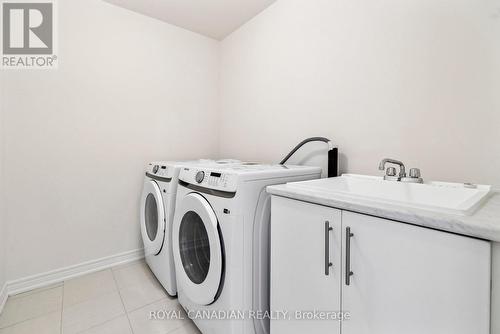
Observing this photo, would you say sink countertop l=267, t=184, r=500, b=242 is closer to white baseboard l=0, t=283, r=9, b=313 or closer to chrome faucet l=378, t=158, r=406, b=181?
chrome faucet l=378, t=158, r=406, b=181

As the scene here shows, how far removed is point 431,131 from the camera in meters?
1.15

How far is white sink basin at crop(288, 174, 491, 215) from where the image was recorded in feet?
2.23

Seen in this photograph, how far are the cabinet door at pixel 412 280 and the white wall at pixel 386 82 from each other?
674 mm

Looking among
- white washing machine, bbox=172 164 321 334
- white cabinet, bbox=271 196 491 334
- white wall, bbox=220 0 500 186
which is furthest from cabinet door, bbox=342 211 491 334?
white wall, bbox=220 0 500 186

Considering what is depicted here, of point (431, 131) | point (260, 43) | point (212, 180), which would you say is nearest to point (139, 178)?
point (212, 180)

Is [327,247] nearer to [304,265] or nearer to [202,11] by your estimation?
[304,265]

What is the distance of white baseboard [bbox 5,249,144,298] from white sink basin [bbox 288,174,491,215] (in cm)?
185

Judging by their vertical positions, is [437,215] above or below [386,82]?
below

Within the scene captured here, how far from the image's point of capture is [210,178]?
1204mm

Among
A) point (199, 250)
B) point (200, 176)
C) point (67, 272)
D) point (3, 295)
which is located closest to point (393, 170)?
point (200, 176)

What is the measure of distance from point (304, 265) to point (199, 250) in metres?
0.64

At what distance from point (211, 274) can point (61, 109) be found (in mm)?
1723

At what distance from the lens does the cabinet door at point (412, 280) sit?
0.56 m

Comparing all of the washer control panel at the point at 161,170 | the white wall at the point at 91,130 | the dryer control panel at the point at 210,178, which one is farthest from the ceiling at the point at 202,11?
the dryer control panel at the point at 210,178
